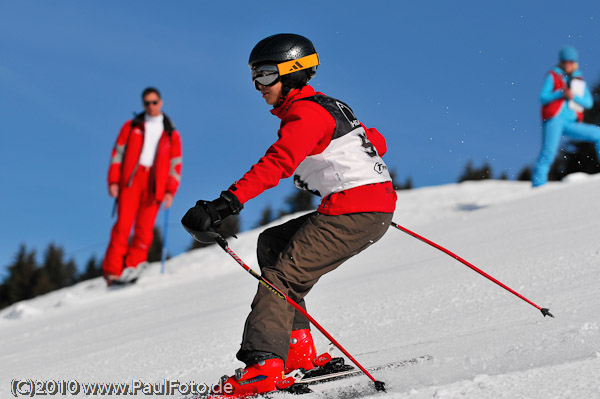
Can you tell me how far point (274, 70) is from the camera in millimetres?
2693

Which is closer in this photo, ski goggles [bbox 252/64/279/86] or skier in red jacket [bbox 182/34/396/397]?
skier in red jacket [bbox 182/34/396/397]

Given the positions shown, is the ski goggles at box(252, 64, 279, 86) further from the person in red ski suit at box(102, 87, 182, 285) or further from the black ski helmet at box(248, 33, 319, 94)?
the person in red ski suit at box(102, 87, 182, 285)

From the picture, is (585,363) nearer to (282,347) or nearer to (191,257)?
(282,347)

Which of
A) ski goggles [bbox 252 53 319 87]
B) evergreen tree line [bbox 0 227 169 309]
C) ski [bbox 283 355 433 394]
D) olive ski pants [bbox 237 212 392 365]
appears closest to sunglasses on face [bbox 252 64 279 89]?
ski goggles [bbox 252 53 319 87]

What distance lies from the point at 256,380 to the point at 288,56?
1387 mm

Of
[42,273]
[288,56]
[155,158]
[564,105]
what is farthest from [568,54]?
[42,273]

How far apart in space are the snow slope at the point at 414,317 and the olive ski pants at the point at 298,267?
0.29 m

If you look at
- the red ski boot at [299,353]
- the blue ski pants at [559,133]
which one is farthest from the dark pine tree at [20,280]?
the red ski boot at [299,353]

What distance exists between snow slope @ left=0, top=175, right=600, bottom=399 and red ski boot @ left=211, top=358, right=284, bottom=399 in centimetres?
18

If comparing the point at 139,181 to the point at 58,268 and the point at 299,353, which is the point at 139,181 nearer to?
the point at 299,353

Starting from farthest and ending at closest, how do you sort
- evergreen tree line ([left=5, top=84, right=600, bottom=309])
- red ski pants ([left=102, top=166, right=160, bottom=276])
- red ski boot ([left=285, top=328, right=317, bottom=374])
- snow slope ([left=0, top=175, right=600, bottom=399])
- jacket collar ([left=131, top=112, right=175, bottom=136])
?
evergreen tree line ([left=5, top=84, right=600, bottom=309]) → jacket collar ([left=131, top=112, right=175, bottom=136]) → red ski pants ([left=102, top=166, right=160, bottom=276]) → red ski boot ([left=285, top=328, right=317, bottom=374]) → snow slope ([left=0, top=175, right=600, bottom=399])

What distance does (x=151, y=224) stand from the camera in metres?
8.62

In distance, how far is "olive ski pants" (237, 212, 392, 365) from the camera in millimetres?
2457

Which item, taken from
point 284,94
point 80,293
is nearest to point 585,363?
point 284,94
